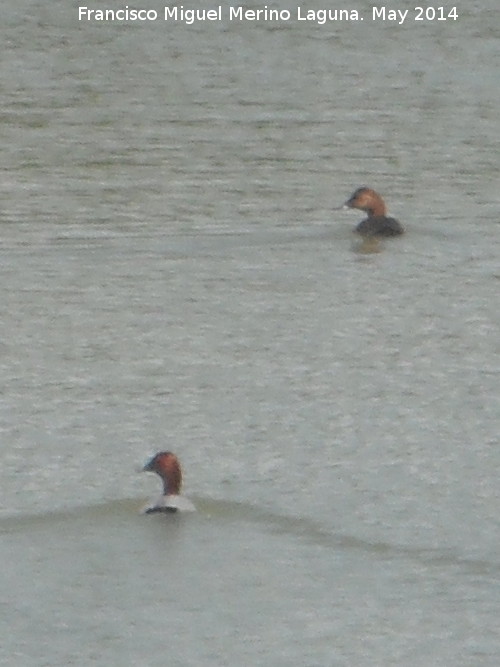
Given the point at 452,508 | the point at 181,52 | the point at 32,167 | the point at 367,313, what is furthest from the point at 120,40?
the point at 452,508

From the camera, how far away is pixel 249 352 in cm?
1270

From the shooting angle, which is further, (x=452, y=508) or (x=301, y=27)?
(x=301, y=27)

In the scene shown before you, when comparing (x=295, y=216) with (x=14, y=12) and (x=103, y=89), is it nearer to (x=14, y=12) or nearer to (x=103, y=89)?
(x=103, y=89)

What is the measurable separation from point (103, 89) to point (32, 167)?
3077mm

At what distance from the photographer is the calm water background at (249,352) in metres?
9.15

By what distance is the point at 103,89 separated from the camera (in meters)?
20.3

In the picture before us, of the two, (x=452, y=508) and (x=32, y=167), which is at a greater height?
(x=32, y=167)

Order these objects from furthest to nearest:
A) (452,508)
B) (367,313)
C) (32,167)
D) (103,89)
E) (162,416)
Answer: (103,89) → (32,167) → (367,313) → (162,416) → (452,508)

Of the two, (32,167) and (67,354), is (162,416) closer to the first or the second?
(67,354)

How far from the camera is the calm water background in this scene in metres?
9.15

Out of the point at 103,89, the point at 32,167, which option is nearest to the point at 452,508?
the point at 32,167

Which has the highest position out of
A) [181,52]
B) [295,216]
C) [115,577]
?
[181,52]

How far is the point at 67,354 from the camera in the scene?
12.6 metres

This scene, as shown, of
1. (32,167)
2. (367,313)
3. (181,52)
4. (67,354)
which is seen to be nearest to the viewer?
(67,354)
